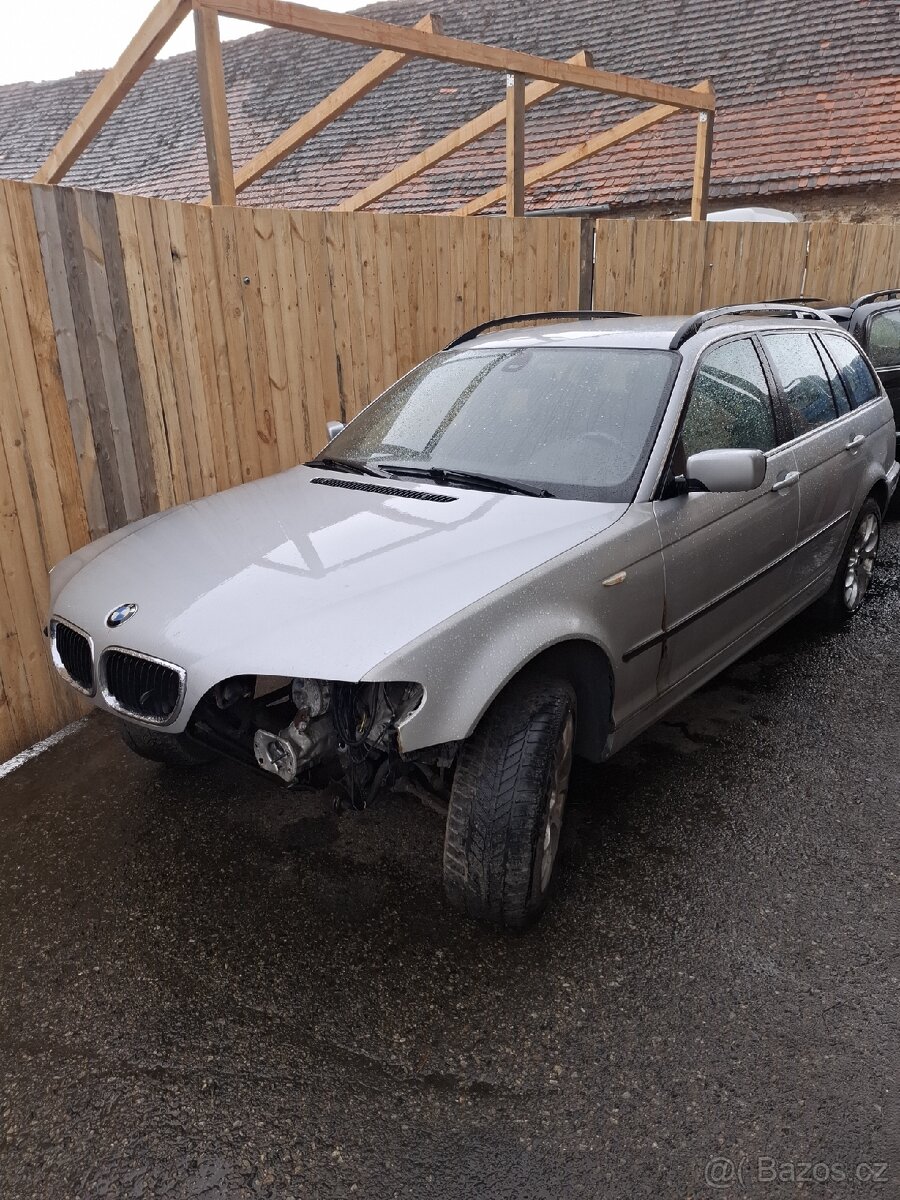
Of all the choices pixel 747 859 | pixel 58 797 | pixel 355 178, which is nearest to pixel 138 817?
pixel 58 797

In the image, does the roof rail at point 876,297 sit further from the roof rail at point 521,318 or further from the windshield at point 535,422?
the windshield at point 535,422

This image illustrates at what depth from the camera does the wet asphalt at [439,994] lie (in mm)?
2035

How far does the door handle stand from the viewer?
12.3 feet

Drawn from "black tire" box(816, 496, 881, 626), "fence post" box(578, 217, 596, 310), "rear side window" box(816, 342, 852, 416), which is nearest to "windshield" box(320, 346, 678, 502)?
"rear side window" box(816, 342, 852, 416)

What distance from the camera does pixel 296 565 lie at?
106 inches

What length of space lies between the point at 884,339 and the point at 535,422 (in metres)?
5.40

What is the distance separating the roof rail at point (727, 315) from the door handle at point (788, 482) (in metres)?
0.77

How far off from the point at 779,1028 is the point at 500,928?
842 millimetres

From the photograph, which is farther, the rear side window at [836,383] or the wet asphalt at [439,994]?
the rear side window at [836,383]

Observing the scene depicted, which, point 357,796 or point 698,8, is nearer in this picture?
point 357,796

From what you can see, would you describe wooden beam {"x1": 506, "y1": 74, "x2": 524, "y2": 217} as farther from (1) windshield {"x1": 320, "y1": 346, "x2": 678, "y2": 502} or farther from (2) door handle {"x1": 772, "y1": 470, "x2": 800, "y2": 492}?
(2) door handle {"x1": 772, "y1": 470, "x2": 800, "y2": 492}

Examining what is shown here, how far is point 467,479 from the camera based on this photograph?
3.22m

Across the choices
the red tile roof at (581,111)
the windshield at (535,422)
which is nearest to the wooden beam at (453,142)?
the windshield at (535,422)

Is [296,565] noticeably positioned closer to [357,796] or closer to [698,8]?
[357,796]
